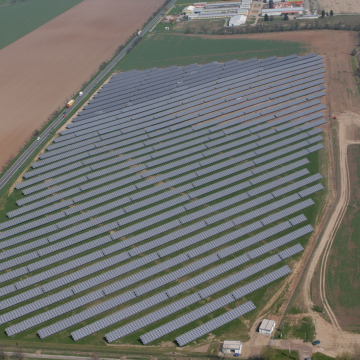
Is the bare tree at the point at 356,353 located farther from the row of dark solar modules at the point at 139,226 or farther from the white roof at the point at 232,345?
the row of dark solar modules at the point at 139,226

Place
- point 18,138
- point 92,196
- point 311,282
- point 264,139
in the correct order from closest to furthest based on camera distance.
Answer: point 311,282 < point 92,196 < point 264,139 < point 18,138

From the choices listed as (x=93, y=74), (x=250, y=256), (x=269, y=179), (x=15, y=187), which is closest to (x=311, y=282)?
(x=250, y=256)

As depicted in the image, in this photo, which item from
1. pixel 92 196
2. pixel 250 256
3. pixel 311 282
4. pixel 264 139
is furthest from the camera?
pixel 264 139

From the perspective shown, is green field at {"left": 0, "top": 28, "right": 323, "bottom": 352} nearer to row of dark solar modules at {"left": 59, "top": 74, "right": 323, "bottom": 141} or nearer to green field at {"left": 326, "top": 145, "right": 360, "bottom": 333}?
green field at {"left": 326, "top": 145, "right": 360, "bottom": 333}

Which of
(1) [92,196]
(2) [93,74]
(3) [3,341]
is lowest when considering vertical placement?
(3) [3,341]

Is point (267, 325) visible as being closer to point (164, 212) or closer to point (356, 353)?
point (356, 353)

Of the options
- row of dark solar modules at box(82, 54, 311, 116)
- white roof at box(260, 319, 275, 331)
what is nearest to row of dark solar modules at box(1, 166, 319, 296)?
white roof at box(260, 319, 275, 331)

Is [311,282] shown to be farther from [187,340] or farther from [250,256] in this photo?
[187,340]

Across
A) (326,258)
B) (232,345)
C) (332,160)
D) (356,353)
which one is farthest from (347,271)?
(332,160)
